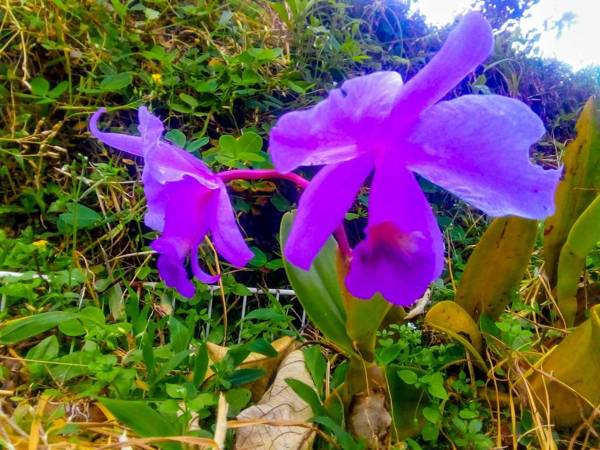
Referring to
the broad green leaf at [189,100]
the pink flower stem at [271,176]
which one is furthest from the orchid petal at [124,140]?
the broad green leaf at [189,100]

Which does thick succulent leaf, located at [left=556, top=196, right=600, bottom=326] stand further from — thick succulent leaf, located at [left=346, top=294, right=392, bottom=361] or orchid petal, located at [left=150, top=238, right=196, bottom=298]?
orchid petal, located at [left=150, top=238, right=196, bottom=298]

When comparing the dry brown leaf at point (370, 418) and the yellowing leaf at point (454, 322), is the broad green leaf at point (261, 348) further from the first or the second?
the yellowing leaf at point (454, 322)

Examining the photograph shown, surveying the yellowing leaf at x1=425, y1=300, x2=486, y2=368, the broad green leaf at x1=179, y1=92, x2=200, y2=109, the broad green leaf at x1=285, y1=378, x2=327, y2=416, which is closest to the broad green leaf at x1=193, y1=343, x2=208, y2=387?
the broad green leaf at x1=285, y1=378, x2=327, y2=416

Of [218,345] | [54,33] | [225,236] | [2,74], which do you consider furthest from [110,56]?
[225,236]

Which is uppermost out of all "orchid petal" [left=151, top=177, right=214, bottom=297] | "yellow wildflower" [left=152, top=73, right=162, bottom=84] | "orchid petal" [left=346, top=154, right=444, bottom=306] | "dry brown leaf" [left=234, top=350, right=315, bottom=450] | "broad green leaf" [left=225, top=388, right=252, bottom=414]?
"orchid petal" [left=346, top=154, right=444, bottom=306]

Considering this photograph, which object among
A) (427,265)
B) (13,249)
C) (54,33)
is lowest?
(13,249)

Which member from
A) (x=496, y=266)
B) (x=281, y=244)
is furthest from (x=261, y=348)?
(x=496, y=266)

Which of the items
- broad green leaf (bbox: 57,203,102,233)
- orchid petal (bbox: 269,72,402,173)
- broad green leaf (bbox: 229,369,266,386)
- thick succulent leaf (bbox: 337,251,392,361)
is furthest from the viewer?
broad green leaf (bbox: 57,203,102,233)

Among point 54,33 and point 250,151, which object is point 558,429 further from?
point 54,33
